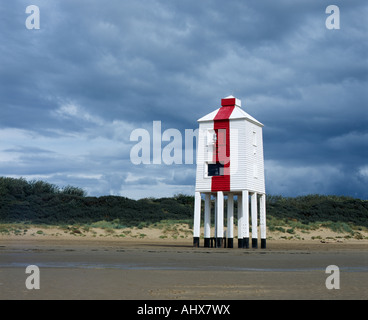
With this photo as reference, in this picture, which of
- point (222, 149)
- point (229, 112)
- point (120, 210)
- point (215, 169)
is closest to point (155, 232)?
point (120, 210)

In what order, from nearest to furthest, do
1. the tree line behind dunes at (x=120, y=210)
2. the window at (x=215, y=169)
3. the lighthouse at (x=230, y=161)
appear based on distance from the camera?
the lighthouse at (x=230, y=161)
the window at (x=215, y=169)
the tree line behind dunes at (x=120, y=210)

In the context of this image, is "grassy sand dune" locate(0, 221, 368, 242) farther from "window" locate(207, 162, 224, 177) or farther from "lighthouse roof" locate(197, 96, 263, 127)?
"lighthouse roof" locate(197, 96, 263, 127)

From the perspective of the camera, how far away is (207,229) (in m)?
34.1

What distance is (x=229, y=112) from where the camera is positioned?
33.2 metres

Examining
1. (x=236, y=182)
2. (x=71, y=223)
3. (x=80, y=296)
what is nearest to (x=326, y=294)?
(x=80, y=296)

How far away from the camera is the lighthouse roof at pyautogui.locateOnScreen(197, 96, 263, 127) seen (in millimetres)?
32531

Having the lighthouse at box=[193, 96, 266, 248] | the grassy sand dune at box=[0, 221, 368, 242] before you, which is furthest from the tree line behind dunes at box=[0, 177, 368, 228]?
the lighthouse at box=[193, 96, 266, 248]

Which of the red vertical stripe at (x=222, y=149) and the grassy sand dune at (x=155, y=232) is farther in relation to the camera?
the grassy sand dune at (x=155, y=232)

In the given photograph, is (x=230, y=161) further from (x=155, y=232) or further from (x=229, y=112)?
(x=155, y=232)

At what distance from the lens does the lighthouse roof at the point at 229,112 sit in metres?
32.5

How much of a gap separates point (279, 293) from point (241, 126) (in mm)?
21703

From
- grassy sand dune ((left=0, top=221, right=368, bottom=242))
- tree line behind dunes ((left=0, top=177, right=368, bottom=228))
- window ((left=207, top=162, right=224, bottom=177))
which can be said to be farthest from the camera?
tree line behind dunes ((left=0, top=177, right=368, bottom=228))

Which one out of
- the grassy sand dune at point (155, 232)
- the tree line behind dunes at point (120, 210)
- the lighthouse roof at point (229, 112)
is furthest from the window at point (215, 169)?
the tree line behind dunes at point (120, 210)

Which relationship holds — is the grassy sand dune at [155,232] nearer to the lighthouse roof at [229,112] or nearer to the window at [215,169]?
the window at [215,169]
